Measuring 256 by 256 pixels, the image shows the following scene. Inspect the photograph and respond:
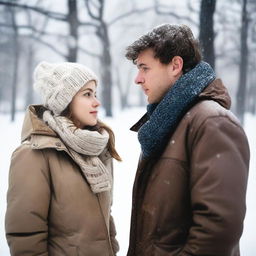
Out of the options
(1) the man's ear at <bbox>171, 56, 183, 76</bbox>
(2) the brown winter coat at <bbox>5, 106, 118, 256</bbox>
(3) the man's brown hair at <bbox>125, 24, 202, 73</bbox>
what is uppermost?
(3) the man's brown hair at <bbox>125, 24, 202, 73</bbox>

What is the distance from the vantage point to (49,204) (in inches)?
84.0

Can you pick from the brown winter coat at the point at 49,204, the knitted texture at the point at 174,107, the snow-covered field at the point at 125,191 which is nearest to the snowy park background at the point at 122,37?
the snow-covered field at the point at 125,191

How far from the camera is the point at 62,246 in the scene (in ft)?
7.09

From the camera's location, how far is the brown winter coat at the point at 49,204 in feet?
6.55

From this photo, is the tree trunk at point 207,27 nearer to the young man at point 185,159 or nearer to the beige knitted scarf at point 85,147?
A: the young man at point 185,159

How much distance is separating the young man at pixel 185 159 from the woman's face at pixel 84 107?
0.49m

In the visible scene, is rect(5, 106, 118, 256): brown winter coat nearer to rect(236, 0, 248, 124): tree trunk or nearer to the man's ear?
the man's ear

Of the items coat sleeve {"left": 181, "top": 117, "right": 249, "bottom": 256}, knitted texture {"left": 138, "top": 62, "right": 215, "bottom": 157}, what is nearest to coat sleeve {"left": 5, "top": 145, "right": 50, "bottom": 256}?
knitted texture {"left": 138, "top": 62, "right": 215, "bottom": 157}

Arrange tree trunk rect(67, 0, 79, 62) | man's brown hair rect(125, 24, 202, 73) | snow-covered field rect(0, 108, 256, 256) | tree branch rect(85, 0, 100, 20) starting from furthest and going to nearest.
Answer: tree branch rect(85, 0, 100, 20), tree trunk rect(67, 0, 79, 62), snow-covered field rect(0, 108, 256, 256), man's brown hair rect(125, 24, 202, 73)

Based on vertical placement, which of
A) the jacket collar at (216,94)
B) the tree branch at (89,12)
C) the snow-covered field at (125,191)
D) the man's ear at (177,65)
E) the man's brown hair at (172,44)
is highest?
the tree branch at (89,12)

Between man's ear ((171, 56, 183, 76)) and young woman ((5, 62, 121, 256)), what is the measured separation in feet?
2.51

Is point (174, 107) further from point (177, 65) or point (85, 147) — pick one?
point (85, 147)

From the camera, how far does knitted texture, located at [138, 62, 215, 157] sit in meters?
1.79

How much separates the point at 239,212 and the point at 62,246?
4.23ft
